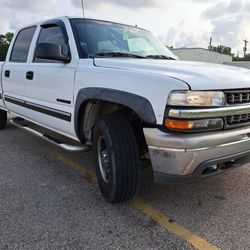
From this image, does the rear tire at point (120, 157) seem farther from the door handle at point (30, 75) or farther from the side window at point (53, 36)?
the door handle at point (30, 75)

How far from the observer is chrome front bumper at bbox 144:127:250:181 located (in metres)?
2.71

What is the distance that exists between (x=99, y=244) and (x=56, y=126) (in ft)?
6.54

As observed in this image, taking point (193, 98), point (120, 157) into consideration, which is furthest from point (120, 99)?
point (193, 98)

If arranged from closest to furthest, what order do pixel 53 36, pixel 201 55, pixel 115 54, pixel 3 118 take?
1. pixel 115 54
2. pixel 53 36
3. pixel 3 118
4. pixel 201 55

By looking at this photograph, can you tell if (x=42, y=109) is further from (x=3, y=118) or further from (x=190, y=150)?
(x=3, y=118)

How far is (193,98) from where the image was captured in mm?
2701

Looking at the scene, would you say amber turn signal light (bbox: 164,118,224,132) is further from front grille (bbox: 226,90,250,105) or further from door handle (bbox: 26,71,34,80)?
door handle (bbox: 26,71,34,80)

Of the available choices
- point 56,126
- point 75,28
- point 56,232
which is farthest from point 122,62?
point 56,232

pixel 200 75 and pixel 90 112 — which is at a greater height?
pixel 200 75

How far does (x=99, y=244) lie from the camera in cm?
272

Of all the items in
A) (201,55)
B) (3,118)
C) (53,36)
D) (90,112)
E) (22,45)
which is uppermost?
(53,36)

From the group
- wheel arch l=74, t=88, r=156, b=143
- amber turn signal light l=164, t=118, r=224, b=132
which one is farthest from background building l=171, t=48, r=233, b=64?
amber turn signal light l=164, t=118, r=224, b=132

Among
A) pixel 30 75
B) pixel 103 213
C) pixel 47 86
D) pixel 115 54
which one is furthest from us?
pixel 30 75

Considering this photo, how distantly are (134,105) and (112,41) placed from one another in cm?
151
